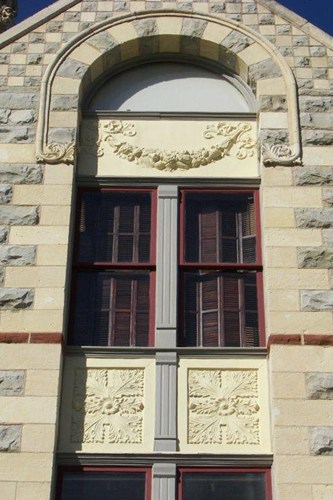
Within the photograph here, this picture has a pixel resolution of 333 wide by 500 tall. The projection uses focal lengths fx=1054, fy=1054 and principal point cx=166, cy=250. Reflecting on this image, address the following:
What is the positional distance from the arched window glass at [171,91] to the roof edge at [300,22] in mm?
1192

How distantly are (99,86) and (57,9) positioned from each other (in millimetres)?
1320

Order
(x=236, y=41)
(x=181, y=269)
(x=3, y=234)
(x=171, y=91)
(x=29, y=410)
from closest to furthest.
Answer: (x=29, y=410) → (x=3, y=234) → (x=181, y=269) → (x=236, y=41) → (x=171, y=91)

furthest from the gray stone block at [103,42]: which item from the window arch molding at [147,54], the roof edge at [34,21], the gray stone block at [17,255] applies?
the gray stone block at [17,255]

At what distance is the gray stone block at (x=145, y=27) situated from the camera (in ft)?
49.8

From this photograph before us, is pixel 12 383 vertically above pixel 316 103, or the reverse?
pixel 316 103

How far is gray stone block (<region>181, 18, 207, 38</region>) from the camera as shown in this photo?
15156 mm

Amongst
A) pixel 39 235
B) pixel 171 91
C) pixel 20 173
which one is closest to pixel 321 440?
pixel 39 235

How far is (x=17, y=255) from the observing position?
13.0 meters

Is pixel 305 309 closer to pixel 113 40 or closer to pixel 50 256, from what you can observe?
pixel 50 256

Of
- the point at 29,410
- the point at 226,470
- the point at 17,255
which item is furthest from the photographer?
the point at 17,255

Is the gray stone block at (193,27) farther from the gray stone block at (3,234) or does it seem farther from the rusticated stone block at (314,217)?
the gray stone block at (3,234)

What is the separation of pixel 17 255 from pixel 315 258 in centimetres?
367

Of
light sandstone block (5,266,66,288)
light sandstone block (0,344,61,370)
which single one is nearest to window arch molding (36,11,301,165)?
light sandstone block (5,266,66,288)

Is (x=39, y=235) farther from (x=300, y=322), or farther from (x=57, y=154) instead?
(x=300, y=322)
